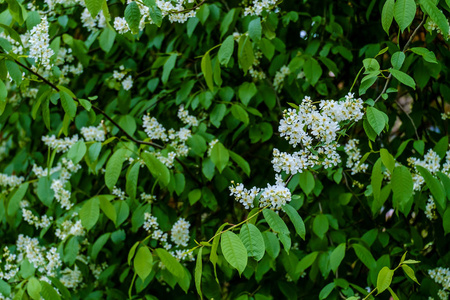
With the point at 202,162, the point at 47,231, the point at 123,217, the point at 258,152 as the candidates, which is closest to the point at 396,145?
the point at 258,152

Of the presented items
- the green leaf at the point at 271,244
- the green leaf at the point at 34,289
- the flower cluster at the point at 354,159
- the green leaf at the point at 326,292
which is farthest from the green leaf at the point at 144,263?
the flower cluster at the point at 354,159

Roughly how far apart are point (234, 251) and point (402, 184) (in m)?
0.65

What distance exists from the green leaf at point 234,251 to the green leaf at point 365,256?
827 mm

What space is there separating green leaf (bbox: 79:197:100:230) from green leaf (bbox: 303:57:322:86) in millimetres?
954

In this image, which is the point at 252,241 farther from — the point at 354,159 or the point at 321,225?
the point at 354,159

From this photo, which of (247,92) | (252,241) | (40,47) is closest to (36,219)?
(40,47)

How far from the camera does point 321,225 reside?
222 centimetres

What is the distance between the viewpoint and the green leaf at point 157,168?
209 cm

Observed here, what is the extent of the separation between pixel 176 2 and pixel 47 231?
4.07ft

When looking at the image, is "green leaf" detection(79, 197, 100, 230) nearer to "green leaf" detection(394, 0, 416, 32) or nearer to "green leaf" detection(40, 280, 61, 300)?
"green leaf" detection(40, 280, 61, 300)

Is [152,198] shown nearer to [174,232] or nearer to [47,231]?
[174,232]

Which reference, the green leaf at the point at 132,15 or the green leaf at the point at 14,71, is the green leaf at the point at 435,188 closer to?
the green leaf at the point at 132,15

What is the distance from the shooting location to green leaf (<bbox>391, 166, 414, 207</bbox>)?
5.99ft

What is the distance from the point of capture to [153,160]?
2098mm
